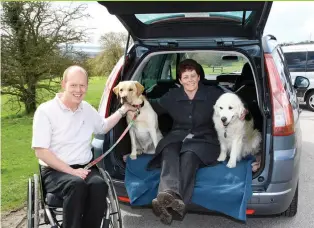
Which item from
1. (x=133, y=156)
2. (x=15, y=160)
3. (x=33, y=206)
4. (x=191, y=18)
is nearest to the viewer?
(x=33, y=206)

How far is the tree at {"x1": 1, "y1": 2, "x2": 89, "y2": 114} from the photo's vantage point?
477 inches

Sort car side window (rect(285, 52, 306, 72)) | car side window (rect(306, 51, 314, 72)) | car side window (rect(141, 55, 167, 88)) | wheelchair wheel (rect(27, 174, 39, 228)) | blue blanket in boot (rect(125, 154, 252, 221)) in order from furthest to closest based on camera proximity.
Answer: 1. car side window (rect(285, 52, 306, 72))
2. car side window (rect(306, 51, 314, 72))
3. car side window (rect(141, 55, 167, 88))
4. blue blanket in boot (rect(125, 154, 252, 221))
5. wheelchair wheel (rect(27, 174, 39, 228))

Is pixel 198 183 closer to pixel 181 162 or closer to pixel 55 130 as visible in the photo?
pixel 181 162

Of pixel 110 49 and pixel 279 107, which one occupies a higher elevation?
pixel 110 49

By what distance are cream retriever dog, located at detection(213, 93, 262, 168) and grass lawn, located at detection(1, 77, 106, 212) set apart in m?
2.59

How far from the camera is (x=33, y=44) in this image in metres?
12.3

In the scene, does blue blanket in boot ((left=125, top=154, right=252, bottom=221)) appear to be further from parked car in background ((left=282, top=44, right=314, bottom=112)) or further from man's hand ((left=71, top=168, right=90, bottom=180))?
parked car in background ((left=282, top=44, right=314, bottom=112))

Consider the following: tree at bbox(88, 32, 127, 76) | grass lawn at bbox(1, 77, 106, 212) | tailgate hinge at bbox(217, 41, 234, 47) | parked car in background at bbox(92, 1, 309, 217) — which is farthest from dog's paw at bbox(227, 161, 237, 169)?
tree at bbox(88, 32, 127, 76)

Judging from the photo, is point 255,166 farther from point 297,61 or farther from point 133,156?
point 297,61

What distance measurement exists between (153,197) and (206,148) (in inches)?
27.9

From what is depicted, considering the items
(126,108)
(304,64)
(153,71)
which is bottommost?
(126,108)

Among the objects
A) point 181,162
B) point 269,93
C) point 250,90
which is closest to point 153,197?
point 181,162

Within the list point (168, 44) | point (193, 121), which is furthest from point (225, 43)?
point (193, 121)

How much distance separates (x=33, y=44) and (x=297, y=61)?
8.62 meters
